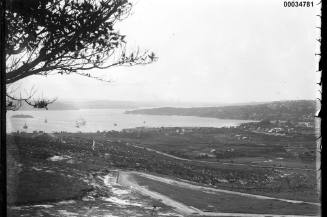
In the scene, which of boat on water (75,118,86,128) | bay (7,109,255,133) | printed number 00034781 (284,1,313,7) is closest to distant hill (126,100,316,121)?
bay (7,109,255,133)

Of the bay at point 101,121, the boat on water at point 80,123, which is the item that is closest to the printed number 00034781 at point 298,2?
the bay at point 101,121

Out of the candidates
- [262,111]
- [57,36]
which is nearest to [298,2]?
[57,36]

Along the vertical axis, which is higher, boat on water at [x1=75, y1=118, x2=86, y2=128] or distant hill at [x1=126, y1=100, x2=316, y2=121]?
distant hill at [x1=126, y1=100, x2=316, y2=121]

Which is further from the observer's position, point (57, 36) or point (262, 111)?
point (262, 111)

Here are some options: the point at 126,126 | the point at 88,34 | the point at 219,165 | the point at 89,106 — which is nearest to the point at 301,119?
the point at 219,165

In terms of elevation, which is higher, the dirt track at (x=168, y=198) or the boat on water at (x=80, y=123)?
the boat on water at (x=80, y=123)

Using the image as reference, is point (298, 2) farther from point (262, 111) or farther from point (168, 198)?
point (262, 111)

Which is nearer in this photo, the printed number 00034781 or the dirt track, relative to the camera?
the printed number 00034781

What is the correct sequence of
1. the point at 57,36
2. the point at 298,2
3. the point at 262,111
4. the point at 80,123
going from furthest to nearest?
the point at 262,111
the point at 80,123
the point at 57,36
the point at 298,2

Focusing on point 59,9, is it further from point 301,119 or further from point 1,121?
point 301,119

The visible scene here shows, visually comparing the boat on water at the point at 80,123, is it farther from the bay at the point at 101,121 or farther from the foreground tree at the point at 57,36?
the foreground tree at the point at 57,36

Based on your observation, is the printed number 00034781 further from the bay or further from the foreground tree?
the bay
